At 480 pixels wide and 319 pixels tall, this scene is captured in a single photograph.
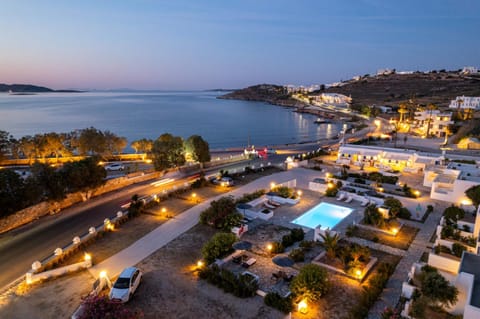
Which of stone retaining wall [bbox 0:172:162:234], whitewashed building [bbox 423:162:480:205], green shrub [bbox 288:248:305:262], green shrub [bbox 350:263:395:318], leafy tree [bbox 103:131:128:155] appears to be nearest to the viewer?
green shrub [bbox 350:263:395:318]

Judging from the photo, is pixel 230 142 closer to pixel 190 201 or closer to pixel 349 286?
pixel 190 201

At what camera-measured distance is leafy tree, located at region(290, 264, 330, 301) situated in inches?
426

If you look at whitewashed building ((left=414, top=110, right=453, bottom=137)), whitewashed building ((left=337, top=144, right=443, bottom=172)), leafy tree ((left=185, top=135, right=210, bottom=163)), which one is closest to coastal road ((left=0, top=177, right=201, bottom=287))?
leafy tree ((left=185, top=135, right=210, bottom=163))

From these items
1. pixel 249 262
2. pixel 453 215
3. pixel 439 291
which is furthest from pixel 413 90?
pixel 439 291

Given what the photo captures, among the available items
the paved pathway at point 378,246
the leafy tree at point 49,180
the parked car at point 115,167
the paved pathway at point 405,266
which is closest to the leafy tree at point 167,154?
the parked car at point 115,167

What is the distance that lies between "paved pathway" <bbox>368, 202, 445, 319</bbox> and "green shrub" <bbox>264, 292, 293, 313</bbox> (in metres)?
2.73

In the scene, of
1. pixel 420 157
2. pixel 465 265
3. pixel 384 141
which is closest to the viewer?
pixel 465 265

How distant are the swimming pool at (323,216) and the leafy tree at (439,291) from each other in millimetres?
7799

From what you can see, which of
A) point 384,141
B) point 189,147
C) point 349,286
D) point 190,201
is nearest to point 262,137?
point 384,141

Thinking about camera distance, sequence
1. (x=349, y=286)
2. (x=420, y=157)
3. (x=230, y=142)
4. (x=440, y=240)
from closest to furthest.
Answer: (x=349, y=286) < (x=440, y=240) < (x=420, y=157) < (x=230, y=142)

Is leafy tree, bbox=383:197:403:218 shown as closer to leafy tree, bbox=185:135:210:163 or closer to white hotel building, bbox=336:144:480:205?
white hotel building, bbox=336:144:480:205

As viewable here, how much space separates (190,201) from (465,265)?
16091mm

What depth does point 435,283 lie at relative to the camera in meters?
9.70

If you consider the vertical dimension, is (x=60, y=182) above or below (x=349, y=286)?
above
